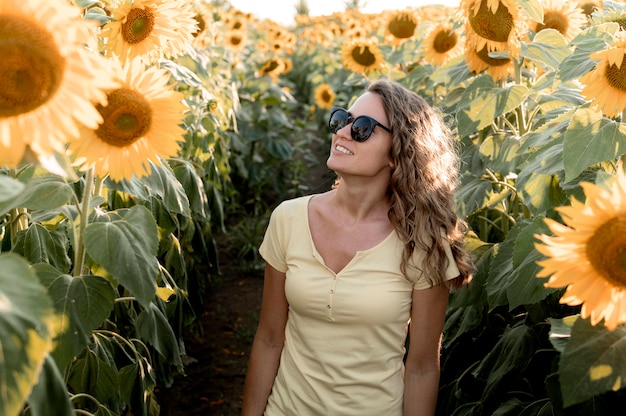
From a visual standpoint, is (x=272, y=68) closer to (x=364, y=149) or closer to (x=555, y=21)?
(x=555, y=21)

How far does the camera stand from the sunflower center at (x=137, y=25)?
2.38 metres

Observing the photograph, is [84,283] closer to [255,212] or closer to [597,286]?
[597,286]

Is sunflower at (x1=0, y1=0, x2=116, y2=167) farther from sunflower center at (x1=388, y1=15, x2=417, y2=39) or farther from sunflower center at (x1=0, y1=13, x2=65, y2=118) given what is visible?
sunflower center at (x1=388, y1=15, x2=417, y2=39)

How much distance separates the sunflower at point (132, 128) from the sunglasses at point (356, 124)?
94 centimetres

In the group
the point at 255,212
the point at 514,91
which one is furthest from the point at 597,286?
the point at 255,212

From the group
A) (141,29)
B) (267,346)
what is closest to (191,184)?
(267,346)

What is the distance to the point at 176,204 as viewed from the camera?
6.98 feet

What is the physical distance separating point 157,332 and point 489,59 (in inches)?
62.7

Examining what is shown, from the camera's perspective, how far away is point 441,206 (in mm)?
2605

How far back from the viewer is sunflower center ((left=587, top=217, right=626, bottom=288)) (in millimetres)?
1319

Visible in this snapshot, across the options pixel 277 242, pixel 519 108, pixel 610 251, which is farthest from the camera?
pixel 519 108

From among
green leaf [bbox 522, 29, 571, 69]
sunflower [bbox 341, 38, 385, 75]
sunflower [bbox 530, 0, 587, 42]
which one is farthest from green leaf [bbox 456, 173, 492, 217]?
sunflower [bbox 341, 38, 385, 75]

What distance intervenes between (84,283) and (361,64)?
15.0 feet

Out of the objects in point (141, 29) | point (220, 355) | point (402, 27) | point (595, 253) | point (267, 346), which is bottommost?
point (220, 355)
